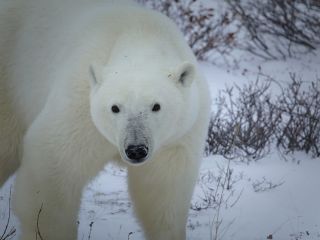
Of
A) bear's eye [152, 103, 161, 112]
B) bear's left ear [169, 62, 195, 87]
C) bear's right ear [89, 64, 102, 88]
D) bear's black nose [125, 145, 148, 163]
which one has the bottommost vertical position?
bear's black nose [125, 145, 148, 163]

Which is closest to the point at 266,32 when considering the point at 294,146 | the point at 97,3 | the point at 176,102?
the point at 294,146

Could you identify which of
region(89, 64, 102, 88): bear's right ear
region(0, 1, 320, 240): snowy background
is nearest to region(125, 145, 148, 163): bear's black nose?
region(89, 64, 102, 88): bear's right ear

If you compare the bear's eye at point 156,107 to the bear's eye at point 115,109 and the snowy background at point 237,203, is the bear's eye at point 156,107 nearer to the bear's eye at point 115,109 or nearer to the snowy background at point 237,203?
the bear's eye at point 115,109

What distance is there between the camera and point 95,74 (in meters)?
3.02

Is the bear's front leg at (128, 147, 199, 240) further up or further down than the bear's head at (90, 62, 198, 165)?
further down

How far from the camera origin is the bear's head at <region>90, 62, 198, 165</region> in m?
2.84

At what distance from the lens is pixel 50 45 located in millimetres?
3703

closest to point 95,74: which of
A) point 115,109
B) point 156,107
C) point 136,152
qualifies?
point 115,109

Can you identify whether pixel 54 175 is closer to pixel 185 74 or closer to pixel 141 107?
pixel 141 107

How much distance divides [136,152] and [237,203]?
1.77 meters

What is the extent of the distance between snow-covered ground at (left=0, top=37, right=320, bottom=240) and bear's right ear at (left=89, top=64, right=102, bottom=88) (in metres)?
0.93

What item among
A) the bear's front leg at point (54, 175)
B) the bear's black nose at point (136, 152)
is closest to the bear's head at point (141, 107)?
the bear's black nose at point (136, 152)

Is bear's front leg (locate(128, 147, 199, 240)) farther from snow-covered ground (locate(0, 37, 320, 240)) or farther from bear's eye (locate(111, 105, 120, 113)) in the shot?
bear's eye (locate(111, 105, 120, 113))

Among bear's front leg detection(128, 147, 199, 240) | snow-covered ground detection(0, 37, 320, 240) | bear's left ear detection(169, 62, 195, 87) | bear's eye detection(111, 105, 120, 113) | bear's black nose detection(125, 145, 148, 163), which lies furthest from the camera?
snow-covered ground detection(0, 37, 320, 240)
